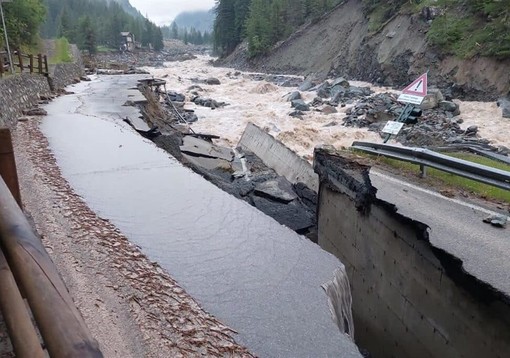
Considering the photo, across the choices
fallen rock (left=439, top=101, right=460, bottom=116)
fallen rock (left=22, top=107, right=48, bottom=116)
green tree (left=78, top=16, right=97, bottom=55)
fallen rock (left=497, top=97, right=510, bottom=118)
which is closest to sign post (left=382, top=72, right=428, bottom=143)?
fallen rock (left=22, top=107, right=48, bottom=116)

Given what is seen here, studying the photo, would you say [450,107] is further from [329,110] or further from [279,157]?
[279,157]

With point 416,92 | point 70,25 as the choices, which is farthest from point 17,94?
point 70,25

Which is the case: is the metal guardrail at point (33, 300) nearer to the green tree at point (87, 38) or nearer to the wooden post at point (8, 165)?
the wooden post at point (8, 165)

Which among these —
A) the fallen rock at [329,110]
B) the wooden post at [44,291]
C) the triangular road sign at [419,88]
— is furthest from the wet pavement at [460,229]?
the fallen rock at [329,110]

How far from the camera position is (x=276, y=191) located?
975 centimetres

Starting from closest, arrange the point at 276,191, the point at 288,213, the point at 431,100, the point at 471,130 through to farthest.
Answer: the point at 288,213, the point at 276,191, the point at 471,130, the point at 431,100

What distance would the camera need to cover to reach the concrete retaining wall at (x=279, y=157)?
1152 cm

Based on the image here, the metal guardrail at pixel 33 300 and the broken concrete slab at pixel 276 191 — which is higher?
the metal guardrail at pixel 33 300

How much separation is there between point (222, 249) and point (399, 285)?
2.76 m

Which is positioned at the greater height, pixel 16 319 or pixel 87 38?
pixel 16 319

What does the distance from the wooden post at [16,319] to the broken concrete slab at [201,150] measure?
34.2ft

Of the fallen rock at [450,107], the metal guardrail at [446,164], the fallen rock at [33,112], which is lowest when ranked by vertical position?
the fallen rock at [450,107]

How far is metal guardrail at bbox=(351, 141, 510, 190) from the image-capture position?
5.47 metres

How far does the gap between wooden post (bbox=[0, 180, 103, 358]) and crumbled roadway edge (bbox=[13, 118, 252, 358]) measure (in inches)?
55.3
